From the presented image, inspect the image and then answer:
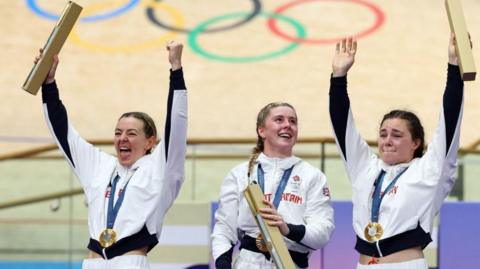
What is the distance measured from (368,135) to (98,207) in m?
8.40

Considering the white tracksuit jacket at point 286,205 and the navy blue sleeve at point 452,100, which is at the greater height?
the navy blue sleeve at point 452,100

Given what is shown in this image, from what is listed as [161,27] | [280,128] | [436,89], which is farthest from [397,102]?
[280,128]

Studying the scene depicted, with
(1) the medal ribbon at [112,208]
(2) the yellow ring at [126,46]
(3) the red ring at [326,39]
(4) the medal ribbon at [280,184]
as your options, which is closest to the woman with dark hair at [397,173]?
(4) the medal ribbon at [280,184]

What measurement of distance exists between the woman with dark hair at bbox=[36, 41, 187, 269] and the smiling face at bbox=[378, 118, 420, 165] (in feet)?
3.21

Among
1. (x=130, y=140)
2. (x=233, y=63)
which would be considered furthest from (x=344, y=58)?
(x=233, y=63)

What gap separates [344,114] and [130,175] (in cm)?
110

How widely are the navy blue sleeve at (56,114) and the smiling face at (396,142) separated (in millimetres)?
1625

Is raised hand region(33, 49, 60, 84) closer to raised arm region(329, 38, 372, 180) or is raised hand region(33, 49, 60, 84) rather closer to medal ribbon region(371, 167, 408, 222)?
raised arm region(329, 38, 372, 180)

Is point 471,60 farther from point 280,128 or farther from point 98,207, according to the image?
point 98,207

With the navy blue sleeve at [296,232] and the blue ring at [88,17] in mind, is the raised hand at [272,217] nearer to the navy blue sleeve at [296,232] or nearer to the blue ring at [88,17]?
the navy blue sleeve at [296,232]

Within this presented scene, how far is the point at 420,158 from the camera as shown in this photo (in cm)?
491

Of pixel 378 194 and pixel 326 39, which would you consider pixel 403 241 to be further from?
pixel 326 39

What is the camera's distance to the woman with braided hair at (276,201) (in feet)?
16.3

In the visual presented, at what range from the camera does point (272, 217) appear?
470 cm
